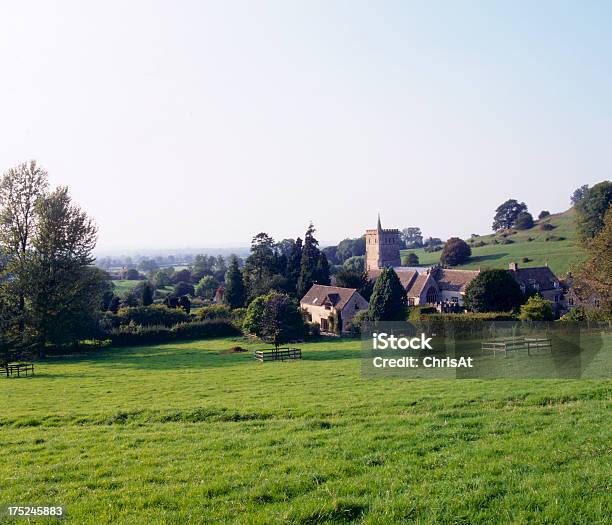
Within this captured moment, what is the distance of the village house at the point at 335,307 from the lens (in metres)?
63.4

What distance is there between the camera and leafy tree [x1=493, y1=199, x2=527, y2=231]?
157875 millimetres

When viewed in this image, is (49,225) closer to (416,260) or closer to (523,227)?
(416,260)

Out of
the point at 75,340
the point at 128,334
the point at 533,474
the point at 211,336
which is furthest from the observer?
the point at 211,336

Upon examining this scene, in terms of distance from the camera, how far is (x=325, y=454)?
11.3 metres

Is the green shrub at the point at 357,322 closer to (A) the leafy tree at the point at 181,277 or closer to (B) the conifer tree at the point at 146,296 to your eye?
(B) the conifer tree at the point at 146,296

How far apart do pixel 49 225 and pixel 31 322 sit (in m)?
8.74

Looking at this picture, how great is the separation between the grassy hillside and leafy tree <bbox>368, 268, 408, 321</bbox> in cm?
3474

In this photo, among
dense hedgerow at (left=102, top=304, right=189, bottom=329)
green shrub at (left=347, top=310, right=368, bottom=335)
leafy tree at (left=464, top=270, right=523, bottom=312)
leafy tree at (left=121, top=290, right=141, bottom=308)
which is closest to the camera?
leafy tree at (left=464, top=270, right=523, bottom=312)

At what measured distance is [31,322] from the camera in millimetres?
47219

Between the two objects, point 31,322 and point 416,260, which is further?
point 416,260

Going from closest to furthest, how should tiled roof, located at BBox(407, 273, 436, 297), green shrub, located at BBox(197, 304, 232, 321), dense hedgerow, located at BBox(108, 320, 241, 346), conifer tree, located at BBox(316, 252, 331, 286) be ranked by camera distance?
1. dense hedgerow, located at BBox(108, 320, 241, 346)
2. green shrub, located at BBox(197, 304, 232, 321)
3. tiled roof, located at BBox(407, 273, 436, 297)
4. conifer tree, located at BBox(316, 252, 331, 286)

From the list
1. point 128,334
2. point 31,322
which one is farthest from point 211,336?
point 31,322

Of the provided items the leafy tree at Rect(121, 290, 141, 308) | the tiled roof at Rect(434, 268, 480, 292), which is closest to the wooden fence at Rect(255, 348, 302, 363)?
the tiled roof at Rect(434, 268, 480, 292)

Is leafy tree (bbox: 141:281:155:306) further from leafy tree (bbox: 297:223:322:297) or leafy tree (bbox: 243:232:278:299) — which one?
leafy tree (bbox: 297:223:322:297)
